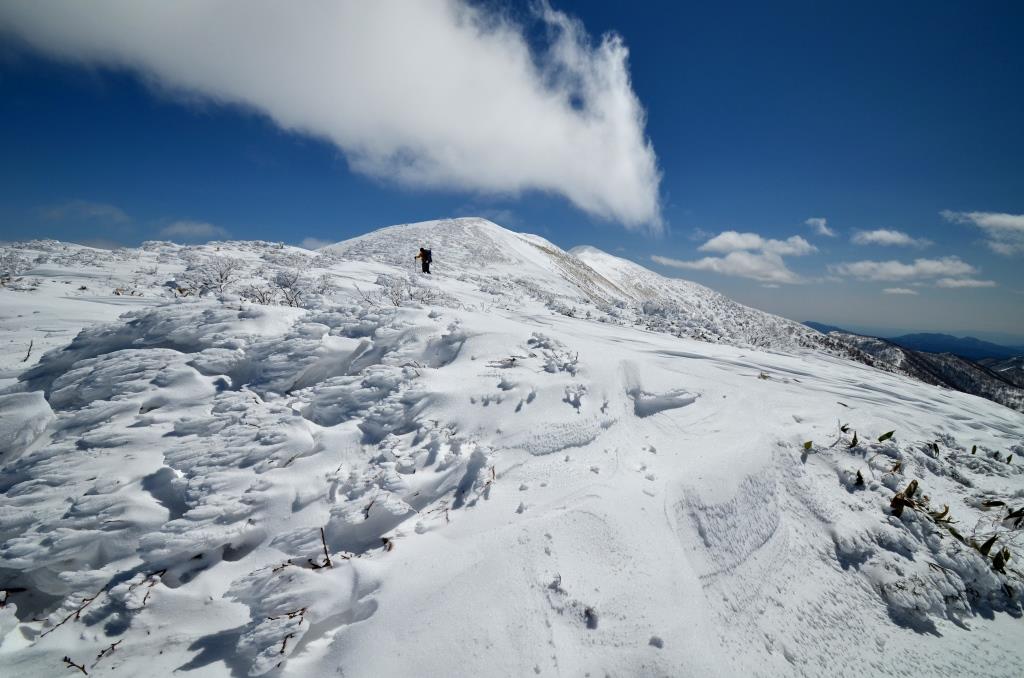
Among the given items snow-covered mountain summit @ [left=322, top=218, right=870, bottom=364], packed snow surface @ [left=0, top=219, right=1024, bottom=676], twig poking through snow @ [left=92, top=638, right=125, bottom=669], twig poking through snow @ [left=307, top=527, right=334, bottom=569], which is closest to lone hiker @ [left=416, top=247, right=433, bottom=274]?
snow-covered mountain summit @ [left=322, top=218, right=870, bottom=364]

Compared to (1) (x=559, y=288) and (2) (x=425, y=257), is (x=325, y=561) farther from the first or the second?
(1) (x=559, y=288)

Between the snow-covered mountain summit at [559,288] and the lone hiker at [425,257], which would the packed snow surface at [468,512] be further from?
the lone hiker at [425,257]

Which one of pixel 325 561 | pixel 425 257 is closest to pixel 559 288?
pixel 425 257

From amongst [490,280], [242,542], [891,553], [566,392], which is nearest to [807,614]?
[891,553]

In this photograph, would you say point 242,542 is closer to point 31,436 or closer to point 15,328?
point 31,436

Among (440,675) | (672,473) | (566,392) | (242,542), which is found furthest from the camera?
(566,392)

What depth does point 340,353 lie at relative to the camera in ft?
18.2

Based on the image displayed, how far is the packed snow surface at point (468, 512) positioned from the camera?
100 inches

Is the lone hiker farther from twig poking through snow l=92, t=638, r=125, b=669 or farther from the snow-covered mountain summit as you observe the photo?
twig poking through snow l=92, t=638, r=125, b=669

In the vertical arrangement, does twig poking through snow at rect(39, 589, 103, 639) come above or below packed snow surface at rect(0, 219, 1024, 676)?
below

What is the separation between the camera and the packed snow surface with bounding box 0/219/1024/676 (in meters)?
2.54

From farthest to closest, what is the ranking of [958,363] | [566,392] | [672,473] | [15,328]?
[958,363], [15,328], [566,392], [672,473]

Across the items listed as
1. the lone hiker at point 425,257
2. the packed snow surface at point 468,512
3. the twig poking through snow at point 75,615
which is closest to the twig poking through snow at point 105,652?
the packed snow surface at point 468,512

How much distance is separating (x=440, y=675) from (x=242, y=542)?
6.66 feet
